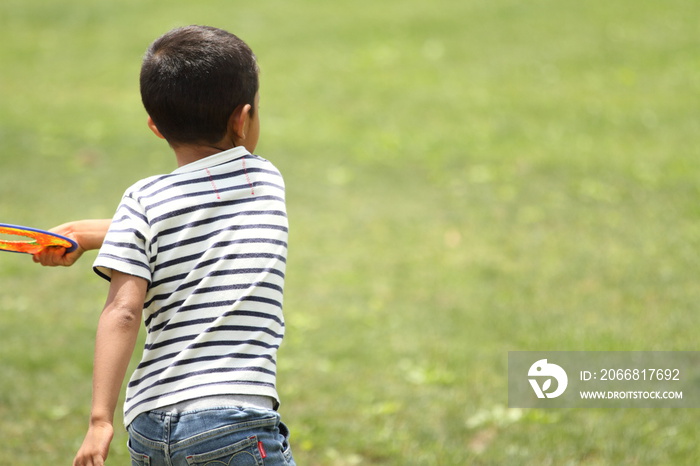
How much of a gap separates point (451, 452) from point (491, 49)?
32.6 feet

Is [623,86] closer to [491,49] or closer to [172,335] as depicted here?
[491,49]

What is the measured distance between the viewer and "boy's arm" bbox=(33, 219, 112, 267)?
→ 2.22m

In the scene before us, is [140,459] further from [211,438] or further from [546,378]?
[546,378]

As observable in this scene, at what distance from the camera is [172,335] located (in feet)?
6.53

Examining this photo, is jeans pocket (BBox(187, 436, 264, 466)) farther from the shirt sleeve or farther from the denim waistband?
the shirt sleeve

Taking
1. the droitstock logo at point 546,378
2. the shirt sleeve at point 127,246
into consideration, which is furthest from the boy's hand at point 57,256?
the droitstock logo at point 546,378

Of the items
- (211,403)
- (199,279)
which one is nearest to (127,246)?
(199,279)

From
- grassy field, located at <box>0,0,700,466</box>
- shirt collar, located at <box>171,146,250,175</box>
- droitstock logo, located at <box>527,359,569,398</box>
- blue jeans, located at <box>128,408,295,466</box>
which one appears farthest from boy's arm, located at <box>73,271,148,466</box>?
droitstock logo, located at <box>527,359,569,398</box>

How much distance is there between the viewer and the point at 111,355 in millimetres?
1905

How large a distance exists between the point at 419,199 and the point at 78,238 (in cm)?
618

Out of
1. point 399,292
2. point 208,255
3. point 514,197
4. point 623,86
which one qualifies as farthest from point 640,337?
point 623,86

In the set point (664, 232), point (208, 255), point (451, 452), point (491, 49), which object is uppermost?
point (491, 49)

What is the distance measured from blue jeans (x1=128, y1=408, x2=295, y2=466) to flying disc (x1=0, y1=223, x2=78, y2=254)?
518mm

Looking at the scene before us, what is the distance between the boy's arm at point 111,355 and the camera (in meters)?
1.87
